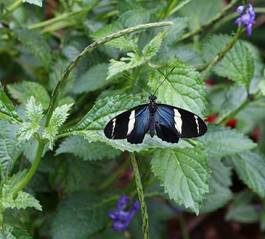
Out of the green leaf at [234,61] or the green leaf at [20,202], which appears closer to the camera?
the green leaf at [20,202]

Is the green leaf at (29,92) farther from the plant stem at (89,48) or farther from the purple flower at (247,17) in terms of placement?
the purple flower at (247,17)

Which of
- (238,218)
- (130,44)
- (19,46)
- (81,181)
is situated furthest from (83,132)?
(238,218)

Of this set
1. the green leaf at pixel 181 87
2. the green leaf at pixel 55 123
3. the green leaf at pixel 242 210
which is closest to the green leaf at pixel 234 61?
the green leaf at pixel 181 87

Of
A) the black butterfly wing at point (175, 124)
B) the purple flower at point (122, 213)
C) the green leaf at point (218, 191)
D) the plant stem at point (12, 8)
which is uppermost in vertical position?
the plant stem at point (12, 8)

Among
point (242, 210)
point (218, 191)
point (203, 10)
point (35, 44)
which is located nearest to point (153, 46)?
point (35, 44)

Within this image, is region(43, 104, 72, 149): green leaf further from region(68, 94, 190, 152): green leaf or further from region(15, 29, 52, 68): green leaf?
region(15, 29, 52, 68): green leaf

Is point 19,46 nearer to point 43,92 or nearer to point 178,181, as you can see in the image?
point 43,92

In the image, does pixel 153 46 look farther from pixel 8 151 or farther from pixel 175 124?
pixel 8 151
